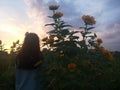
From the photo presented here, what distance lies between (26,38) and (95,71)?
133 cm

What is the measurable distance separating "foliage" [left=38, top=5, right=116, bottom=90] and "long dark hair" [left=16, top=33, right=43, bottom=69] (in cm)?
20

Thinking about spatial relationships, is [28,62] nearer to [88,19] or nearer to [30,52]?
[30,52]

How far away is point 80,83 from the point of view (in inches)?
244

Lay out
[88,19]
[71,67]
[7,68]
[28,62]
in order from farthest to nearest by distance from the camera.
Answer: [7,68] < [88,19] < [28,62] < [71,67]

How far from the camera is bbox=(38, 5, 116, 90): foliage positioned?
6.25 m

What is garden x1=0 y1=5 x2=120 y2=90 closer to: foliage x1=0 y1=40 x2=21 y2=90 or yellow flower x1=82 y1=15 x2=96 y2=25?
yellow flower x1=82 y1=15 x2=96 y2=25

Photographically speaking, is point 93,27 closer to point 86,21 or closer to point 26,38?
point 86,21

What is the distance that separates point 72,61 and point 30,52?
74 cm

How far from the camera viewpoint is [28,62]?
6.38 m

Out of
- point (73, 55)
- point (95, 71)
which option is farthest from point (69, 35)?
point (95, 71)

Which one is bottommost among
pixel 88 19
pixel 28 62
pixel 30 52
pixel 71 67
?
pixel 71 67

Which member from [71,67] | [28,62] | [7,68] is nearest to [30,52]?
[28,62]

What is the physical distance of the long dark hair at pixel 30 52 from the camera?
6387 mm

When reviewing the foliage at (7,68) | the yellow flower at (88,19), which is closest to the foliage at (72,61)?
the yellow flower at (88,19)
